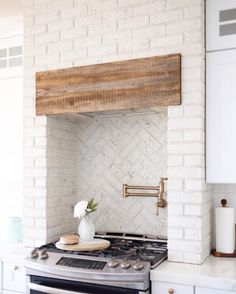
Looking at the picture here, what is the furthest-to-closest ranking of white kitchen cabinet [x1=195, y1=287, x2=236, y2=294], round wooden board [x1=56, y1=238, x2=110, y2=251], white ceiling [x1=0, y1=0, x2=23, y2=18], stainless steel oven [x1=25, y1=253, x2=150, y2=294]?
white ceiling [x1=0, y1=0, x2=23, y2=18] → round wooden board [x1=56, y1=238, x2=110, y2=251] → stainless steel oven [x1=25, y1=253, x2=150, y2=294] → white kitchen cabinet [x1=195, y1=287, x2=236, y2=294]

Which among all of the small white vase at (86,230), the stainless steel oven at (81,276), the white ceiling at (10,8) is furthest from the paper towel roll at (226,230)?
the white ceiling at (10,8)

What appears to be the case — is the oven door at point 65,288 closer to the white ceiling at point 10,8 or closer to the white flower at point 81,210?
the white flower at point 81,210

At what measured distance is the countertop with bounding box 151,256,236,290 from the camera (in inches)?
81.3

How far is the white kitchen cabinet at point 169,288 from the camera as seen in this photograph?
2143 millimetres

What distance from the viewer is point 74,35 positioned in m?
2.77

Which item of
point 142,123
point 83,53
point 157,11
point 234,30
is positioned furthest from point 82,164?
point 234,30

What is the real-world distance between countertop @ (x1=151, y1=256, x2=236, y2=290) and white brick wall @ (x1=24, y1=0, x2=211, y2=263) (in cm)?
10

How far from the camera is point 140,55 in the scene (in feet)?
8.41

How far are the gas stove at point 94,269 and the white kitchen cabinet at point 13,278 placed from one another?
0.17 metres

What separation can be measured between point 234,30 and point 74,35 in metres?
1.12

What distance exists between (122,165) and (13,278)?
1183mm

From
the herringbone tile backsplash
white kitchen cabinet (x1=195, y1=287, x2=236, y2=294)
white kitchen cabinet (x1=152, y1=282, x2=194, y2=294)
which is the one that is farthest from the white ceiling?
white kitchen cabinet (x1=195, y1=287, x2=236, y2=294)

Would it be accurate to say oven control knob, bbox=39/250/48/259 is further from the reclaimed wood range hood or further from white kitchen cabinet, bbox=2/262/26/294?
the reclaimed wood range hood

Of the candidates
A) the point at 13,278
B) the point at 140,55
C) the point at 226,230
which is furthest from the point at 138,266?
the point at 140,55
